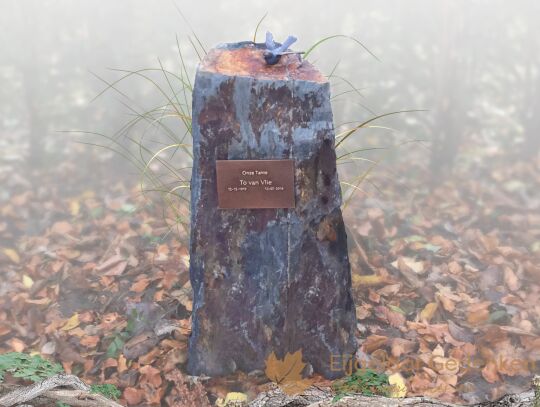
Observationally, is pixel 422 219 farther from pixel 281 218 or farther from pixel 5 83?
pixel 5 83

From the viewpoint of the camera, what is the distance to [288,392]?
6.91 feet

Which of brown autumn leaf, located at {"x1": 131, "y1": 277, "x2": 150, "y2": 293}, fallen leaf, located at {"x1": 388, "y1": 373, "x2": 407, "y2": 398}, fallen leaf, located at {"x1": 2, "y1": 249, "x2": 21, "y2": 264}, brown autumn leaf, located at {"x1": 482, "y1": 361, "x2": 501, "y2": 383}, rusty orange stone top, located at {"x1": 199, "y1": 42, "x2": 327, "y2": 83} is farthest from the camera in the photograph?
fallen leaf, located at {"x1": 2, "y1": 249, "x2": 21, "y2": 264}

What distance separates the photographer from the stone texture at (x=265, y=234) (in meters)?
1.81

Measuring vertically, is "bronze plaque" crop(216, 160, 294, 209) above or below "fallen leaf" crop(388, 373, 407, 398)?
above

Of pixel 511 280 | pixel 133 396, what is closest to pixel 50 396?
pixel 133 396

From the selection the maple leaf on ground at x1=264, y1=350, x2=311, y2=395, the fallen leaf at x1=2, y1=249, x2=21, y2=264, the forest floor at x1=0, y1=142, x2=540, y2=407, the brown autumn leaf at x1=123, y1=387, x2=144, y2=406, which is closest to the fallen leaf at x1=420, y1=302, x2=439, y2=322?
the forest floor at x1=0, y1=142, x2=540, y2=407

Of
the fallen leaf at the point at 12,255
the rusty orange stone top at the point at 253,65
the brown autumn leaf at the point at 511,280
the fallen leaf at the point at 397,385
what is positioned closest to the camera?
the rusty orange stone top at the point at 253,65

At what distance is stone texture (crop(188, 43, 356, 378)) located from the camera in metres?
1.81

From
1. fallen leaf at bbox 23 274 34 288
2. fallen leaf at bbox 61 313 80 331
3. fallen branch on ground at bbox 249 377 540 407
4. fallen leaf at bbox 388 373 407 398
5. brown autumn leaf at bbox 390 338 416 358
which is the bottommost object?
fallen leaf at bbox 388 373 407 398

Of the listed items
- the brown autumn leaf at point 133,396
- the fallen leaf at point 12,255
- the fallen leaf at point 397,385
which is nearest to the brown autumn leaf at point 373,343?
the fallen leaf at point 397,385

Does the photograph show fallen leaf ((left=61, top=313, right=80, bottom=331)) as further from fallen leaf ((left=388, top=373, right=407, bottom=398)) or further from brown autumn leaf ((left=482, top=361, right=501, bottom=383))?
brown autumn leaf ((left=482, top=361, right=501, bottom=383))

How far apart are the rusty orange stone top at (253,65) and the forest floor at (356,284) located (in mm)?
1222

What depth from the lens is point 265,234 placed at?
1991 mm

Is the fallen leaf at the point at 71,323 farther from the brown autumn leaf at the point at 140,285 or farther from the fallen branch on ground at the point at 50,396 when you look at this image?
the fallen branch on ground at the point at 50,396
